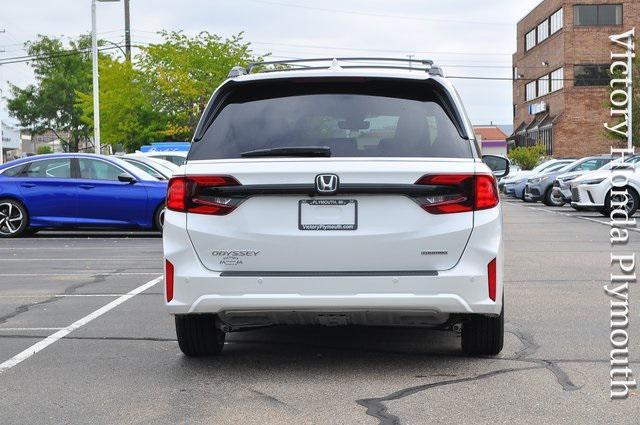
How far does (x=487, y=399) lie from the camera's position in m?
6.11

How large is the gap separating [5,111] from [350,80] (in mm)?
123334

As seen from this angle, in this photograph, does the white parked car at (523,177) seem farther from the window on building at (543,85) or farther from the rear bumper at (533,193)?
the window on building at (543,85)

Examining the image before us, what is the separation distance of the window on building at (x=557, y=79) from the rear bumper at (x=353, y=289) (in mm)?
71955

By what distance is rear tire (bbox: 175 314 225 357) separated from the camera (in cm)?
721

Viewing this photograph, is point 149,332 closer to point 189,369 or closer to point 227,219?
point 189,369

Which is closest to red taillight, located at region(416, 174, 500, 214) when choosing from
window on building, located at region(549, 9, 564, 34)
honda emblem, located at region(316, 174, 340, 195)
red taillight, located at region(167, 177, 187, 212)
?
Answer: honda emblem, located at region(316, 174, 340, 195)

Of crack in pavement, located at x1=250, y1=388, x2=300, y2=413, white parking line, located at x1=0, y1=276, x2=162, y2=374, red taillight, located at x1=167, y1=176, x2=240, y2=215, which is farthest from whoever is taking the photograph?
white parking line, located at x1=0, y1=276, x2=162, y2=374

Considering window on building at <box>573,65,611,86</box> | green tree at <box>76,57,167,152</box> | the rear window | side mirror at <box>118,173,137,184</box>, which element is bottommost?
side mirror at <box>118,173,137,184</box>

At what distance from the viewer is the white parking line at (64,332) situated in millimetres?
7504

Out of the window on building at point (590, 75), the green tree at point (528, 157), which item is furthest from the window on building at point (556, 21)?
the green tree at point (528, 157)

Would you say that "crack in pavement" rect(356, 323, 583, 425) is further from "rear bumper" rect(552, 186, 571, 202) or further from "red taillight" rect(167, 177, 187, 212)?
"rear bumper" rect(552, 186, 571, 202)

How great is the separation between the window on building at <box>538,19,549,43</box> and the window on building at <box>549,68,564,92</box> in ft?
13.5

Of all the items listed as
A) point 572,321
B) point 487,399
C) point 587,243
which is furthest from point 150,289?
point 587,243

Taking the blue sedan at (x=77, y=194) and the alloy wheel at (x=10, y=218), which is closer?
the blue sedan at (x=77, y=194)
